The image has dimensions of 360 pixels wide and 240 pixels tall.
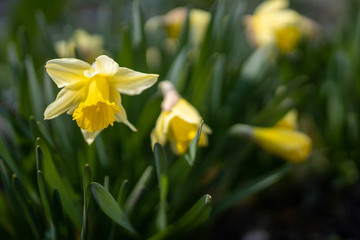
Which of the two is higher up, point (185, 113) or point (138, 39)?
point (138, 39)

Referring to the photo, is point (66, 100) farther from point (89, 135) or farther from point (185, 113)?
point (185, 113)

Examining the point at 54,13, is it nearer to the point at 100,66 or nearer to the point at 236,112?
the point at 236,112

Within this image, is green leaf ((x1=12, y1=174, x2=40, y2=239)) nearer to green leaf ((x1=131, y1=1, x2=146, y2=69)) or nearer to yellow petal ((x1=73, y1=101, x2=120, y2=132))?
yellow petal ((x1=73, y1=101, x2=120, y2=132))

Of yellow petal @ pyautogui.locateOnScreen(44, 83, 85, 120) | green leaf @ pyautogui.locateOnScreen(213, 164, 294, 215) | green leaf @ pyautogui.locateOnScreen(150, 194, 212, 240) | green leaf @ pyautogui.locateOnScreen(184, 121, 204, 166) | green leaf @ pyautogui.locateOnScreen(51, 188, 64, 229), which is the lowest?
green leaf @ pyautogui.locateOnScreen(213, 164, 294, 215)

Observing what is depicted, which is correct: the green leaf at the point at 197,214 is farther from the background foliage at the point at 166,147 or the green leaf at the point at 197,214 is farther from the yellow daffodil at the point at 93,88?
the yellow daffodil at the point at 93,88

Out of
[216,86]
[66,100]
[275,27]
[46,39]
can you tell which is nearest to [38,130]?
[66,100]

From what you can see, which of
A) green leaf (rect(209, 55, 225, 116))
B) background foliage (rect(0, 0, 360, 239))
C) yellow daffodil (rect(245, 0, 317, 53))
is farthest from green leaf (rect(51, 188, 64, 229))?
yellow daffodil (rect(245, 0, 317, 53))
